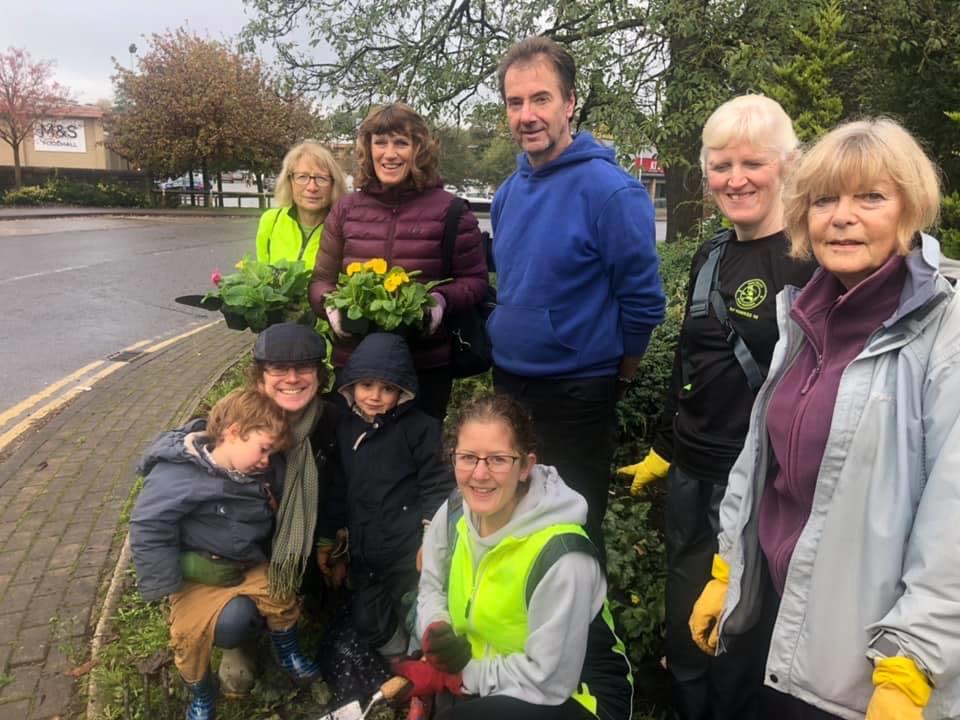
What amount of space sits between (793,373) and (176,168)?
35527mm

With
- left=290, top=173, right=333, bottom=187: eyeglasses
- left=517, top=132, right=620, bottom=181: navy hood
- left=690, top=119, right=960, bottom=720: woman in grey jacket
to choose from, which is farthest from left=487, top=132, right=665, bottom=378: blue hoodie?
left=290, top=173, right=333, bottom=187: eyeglasses

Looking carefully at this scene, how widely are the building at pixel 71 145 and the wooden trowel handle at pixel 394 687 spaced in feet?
156

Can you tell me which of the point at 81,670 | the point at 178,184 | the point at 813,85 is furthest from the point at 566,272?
the point at 178,184

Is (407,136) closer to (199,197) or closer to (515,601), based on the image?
(515,601)

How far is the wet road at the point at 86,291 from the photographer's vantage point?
7.42 meters

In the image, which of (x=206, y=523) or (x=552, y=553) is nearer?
(x=552, y=553)

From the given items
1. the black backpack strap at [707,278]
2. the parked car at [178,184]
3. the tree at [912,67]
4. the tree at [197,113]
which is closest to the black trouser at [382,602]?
the black backpack strap at [707,278]

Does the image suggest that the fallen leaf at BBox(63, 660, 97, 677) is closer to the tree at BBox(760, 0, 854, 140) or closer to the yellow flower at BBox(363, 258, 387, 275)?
the yellow flower at BBox(363, 258, 387, 275)

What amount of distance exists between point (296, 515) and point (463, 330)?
3.16 feet

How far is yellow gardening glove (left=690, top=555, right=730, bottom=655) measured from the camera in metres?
2.01

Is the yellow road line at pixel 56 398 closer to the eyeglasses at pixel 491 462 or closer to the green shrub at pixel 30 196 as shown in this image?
the eyeglasses at pixel 491 462

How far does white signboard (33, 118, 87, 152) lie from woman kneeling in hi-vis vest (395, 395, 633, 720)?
4900cm

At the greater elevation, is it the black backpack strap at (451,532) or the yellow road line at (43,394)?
the black backpack strap at (451,532)

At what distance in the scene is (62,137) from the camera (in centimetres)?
4469
